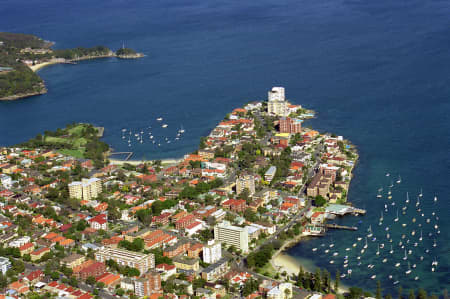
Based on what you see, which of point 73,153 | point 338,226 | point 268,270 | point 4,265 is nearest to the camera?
point 268,270

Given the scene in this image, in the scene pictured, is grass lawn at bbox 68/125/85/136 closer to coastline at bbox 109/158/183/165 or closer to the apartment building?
coastline at bbox 109/158/183/165

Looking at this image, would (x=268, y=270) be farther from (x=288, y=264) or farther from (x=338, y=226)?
(x=338, y=226)

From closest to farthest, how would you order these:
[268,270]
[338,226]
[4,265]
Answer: [268,270] → [4,265] → [338,226]

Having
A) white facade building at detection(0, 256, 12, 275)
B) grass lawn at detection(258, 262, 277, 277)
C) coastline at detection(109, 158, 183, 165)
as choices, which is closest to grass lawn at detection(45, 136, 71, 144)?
coastline at detection(109, 158, 183, 165)

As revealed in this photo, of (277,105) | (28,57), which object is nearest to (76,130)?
(277,105)

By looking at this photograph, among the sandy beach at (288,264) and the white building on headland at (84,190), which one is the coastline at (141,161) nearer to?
the white building on headland at (84,190)

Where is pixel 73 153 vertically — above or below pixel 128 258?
above

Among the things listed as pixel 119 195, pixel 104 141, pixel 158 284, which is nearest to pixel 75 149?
pixel 104 141

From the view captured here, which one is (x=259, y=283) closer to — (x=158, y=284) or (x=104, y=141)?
(x=158, y=284)
